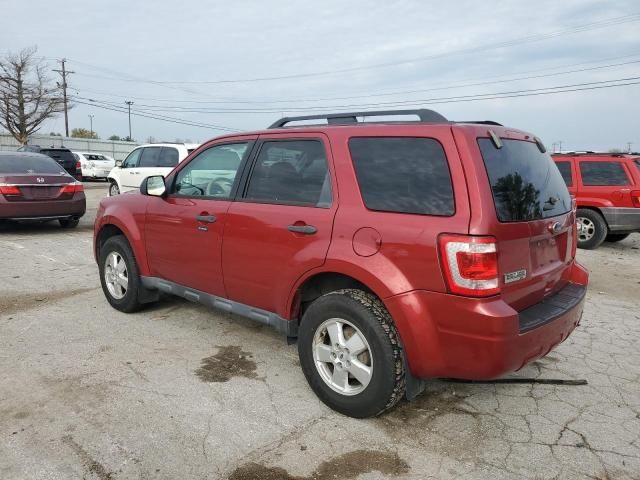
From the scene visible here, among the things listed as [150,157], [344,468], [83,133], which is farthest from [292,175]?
[83,133]

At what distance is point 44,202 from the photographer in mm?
9562

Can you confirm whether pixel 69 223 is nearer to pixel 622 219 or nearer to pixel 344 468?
pixel 344 468

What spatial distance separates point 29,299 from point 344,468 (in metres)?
4.45

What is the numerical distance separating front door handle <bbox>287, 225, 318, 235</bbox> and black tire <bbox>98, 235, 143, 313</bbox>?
2186mm

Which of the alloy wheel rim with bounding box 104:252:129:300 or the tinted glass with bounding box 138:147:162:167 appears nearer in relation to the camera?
the alloy wheel rim with bounding box 104:252:129:300

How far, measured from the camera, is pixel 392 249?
9.43 feet

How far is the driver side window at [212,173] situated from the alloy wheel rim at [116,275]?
1122 millimetres

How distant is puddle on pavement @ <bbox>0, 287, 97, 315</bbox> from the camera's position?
529 centimetres

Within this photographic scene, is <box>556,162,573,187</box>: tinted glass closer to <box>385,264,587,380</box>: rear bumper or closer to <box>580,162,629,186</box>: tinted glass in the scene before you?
<box>580,162,629,186</box>: tinted glass

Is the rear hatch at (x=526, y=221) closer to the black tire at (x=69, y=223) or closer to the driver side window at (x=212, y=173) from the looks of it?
the driver side window at (x=212, y=173)

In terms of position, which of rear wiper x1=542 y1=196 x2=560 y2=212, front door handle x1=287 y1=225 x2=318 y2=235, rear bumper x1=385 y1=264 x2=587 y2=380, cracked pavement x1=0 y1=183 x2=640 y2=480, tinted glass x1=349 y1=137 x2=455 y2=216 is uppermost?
tinted glass x1=349 y1=137 x2=455 y2=216

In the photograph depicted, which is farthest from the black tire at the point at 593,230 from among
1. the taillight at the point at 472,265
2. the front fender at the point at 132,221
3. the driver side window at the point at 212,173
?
the front fender at the point at 132,221

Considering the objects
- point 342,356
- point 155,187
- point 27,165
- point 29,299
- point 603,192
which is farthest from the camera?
point 27,165

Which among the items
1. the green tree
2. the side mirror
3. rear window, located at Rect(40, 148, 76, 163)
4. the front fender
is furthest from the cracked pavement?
the green tree
